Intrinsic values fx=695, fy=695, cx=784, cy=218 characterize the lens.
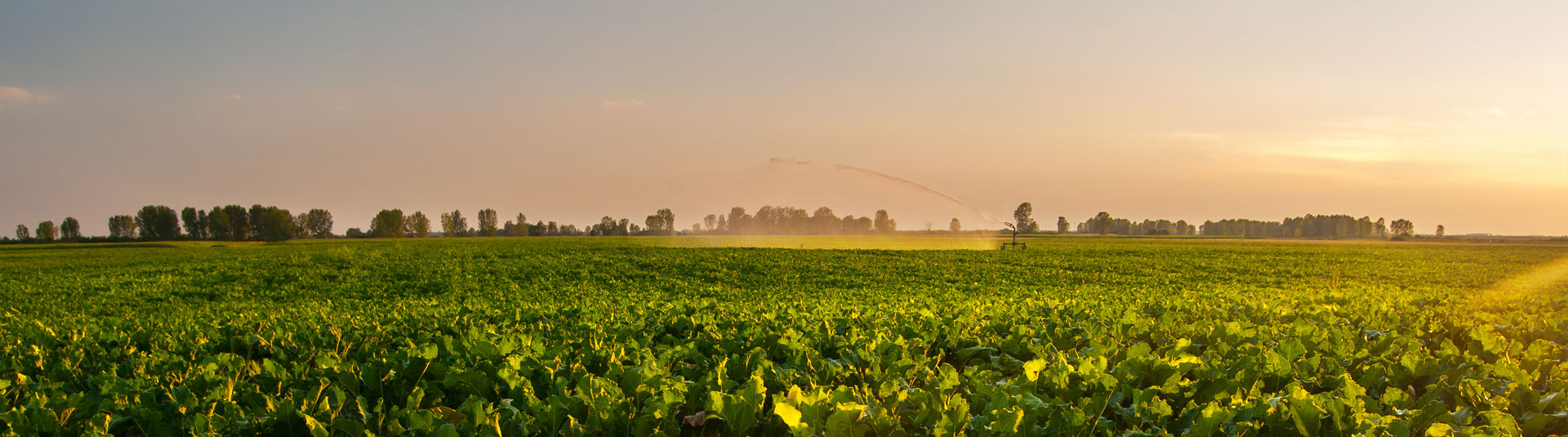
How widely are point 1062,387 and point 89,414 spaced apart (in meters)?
5.40

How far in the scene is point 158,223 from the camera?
118500mm

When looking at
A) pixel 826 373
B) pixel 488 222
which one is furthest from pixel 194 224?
pixel 826 373

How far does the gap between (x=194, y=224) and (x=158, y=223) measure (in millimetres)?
4809

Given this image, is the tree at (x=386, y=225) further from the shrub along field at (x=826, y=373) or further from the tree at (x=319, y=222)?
the shrub along field at (x=826, y=373)

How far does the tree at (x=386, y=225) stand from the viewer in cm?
12862

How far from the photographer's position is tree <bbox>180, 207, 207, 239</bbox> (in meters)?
118

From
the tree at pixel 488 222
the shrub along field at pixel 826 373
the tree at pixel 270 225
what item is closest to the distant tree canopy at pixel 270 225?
the tree at pixel 270 225

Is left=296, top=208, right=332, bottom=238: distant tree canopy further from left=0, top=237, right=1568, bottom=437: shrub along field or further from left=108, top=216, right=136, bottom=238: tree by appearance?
left=0, top=237, right=1568, bottom=437: shrub along field

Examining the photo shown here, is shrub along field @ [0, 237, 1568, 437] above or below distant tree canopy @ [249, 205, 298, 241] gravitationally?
below

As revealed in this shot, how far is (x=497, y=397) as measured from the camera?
4086 mm

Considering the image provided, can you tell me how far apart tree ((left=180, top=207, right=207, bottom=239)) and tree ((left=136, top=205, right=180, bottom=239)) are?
4.87ft

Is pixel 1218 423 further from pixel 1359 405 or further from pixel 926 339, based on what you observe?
pixel 926 339

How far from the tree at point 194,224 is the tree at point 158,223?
1.48 m

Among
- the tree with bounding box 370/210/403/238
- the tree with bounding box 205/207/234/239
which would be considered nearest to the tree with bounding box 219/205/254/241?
the tree with bounding box 205/207/234/239
